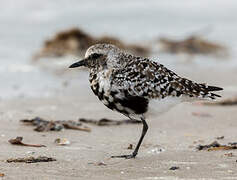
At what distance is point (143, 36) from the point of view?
55.5ft

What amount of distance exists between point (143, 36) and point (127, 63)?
1109 centimetres

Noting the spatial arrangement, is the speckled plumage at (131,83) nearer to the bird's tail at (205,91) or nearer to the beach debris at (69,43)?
the bird's tail at (205,91)

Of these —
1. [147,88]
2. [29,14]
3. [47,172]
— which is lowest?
[47,172]

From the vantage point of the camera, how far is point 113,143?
6430mm

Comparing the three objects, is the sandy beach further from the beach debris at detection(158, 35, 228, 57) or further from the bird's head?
the bird's head

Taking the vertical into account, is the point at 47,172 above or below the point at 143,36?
below

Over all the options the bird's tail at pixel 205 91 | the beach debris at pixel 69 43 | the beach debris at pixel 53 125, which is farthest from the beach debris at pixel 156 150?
the beach debris at pixel 69 43

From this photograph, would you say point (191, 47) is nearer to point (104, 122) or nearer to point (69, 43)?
point (69, 43)

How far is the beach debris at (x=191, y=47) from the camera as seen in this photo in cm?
1515

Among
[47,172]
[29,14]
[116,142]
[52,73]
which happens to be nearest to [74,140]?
[116,142]

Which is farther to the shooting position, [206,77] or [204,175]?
[206,77]

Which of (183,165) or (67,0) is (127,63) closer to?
(183,165)

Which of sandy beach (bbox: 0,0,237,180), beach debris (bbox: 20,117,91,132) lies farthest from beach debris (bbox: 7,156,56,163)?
beach debris (bbox: 20,117,91,132)

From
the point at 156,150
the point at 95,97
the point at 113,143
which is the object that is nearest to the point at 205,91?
the point at 156,150
